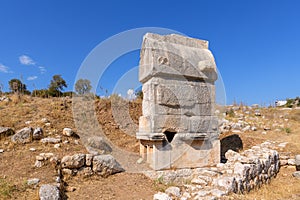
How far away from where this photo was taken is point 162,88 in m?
4.82

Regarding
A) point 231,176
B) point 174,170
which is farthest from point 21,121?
point 231,176

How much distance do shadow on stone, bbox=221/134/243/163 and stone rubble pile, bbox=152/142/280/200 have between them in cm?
182

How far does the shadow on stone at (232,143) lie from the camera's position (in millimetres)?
7363

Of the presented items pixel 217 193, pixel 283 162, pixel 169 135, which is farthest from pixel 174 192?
pixel 283 162

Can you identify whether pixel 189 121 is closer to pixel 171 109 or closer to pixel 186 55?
pixel 171 109

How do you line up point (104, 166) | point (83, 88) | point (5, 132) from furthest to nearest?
point (83, 88), point (5, 132), point (104, 166)

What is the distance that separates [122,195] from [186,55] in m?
3.52

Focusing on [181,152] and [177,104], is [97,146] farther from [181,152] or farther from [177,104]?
[177,104]

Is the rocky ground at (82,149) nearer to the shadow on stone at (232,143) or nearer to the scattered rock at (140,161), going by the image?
the shadow on stone at (232,143)

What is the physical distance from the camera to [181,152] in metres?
4.96

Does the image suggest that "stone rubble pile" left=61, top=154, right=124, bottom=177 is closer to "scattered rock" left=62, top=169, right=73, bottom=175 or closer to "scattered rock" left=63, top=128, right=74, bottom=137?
"scattered rock" left=62, top=169, right=73, bottom=175

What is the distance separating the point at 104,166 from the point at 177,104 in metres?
2.21

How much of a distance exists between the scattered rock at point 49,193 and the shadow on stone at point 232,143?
5665 mm

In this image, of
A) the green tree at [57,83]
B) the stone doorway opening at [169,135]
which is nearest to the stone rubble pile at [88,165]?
the stone doorway opening at [169,135]
